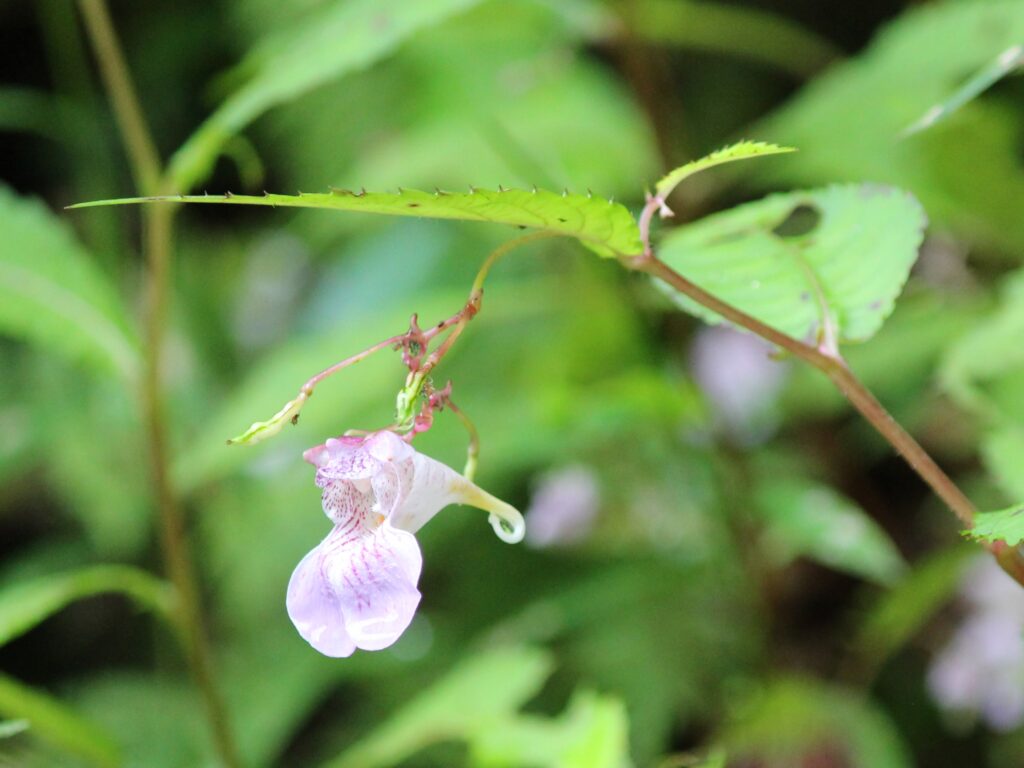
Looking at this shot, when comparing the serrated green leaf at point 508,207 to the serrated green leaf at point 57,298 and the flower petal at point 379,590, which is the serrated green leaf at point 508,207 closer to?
the flower petal at point 379,590

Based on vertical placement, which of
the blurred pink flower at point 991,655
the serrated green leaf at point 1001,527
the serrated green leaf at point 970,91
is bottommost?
the blurred pink flower at point 991,655

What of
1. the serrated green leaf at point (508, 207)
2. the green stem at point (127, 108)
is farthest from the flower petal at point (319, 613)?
the green stem at point (127, 108)

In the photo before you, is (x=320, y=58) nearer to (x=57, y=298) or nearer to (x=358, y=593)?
(x=57, y=298)

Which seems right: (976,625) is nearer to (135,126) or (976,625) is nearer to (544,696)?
(544,696)

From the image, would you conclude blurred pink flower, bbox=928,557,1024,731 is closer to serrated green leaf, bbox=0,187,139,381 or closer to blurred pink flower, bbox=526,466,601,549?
blurred pink flower, bbox=526,466,601,549

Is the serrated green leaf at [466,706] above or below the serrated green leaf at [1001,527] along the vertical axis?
above

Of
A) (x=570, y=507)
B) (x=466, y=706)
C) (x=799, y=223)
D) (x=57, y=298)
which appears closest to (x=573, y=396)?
(x=570, y=507)

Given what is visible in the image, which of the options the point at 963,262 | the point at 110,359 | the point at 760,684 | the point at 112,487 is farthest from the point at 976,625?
the point at 112,487
